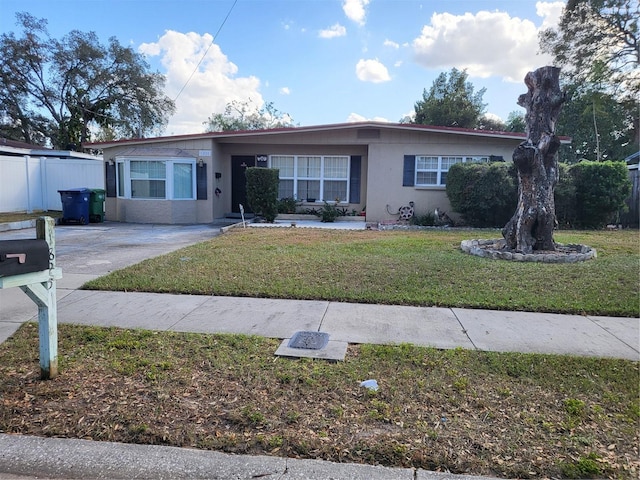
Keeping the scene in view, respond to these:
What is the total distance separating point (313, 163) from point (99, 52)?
25058 mm

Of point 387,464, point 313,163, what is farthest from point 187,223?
point 387,464

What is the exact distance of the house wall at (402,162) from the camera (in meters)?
15.9

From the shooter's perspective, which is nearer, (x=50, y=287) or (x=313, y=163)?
(x=50, y=287)

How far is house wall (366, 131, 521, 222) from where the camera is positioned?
15883 mm

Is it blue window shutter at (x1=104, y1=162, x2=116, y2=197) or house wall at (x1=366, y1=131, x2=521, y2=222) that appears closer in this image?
house wall at (x1=366, y1=131, x2=521, y2=222)

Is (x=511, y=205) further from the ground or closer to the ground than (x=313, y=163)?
closer to the ground

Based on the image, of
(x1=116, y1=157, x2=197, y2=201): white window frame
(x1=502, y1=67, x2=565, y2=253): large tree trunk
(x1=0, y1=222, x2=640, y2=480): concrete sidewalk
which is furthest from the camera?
(x1=116, y1=157, x2=197, y2=201): white window frame

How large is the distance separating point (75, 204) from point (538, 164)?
14445 mm

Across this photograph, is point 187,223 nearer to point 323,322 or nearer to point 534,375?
point 323,322

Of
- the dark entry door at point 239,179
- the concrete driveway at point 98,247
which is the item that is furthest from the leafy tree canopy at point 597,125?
the concrete driveway at point 98,247

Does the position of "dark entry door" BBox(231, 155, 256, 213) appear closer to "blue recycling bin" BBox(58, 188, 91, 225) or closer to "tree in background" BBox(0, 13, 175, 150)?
"blue recycling bin" BBox(58, 188, 91, 225)

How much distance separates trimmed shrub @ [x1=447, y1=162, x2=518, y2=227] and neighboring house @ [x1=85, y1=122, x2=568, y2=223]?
152 centimetres

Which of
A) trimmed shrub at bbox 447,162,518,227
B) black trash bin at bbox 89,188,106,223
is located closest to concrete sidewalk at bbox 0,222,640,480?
trimmed shrub at bbox 447,162,518,227

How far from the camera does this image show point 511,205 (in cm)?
1427
